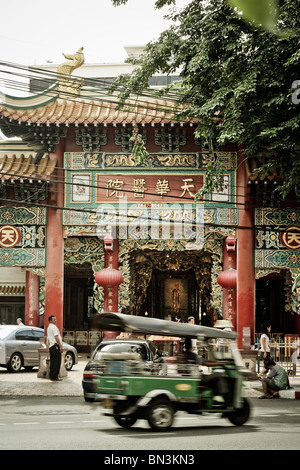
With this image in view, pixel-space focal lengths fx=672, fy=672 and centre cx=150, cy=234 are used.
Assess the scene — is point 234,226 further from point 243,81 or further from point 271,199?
point 243,81

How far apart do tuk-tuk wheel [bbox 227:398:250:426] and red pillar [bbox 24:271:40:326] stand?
17678mm

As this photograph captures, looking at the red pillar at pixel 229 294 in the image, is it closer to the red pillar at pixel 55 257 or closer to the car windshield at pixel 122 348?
the red pillar at pixel 55 257

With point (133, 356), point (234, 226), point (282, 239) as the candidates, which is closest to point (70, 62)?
point (234, 226)

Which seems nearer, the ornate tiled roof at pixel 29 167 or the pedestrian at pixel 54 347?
the pedestrian at pixel 54 347

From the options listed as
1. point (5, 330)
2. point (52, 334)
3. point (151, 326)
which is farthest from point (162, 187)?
point (151, 326)

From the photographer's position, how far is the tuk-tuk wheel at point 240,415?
1146 centimetres

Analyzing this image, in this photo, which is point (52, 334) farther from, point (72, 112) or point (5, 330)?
point (72, 112)

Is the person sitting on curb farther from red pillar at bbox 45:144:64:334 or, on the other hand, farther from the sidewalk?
red pillar at bbox 45:144:64:334

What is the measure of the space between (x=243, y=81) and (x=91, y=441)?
28.4 ft

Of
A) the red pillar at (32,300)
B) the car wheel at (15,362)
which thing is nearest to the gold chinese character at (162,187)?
the car wheel at (15,362)

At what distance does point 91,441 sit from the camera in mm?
8945

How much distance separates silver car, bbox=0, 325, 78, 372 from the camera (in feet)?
76.1

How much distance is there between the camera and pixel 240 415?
11508 millimetres

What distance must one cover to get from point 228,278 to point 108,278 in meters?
3.93
